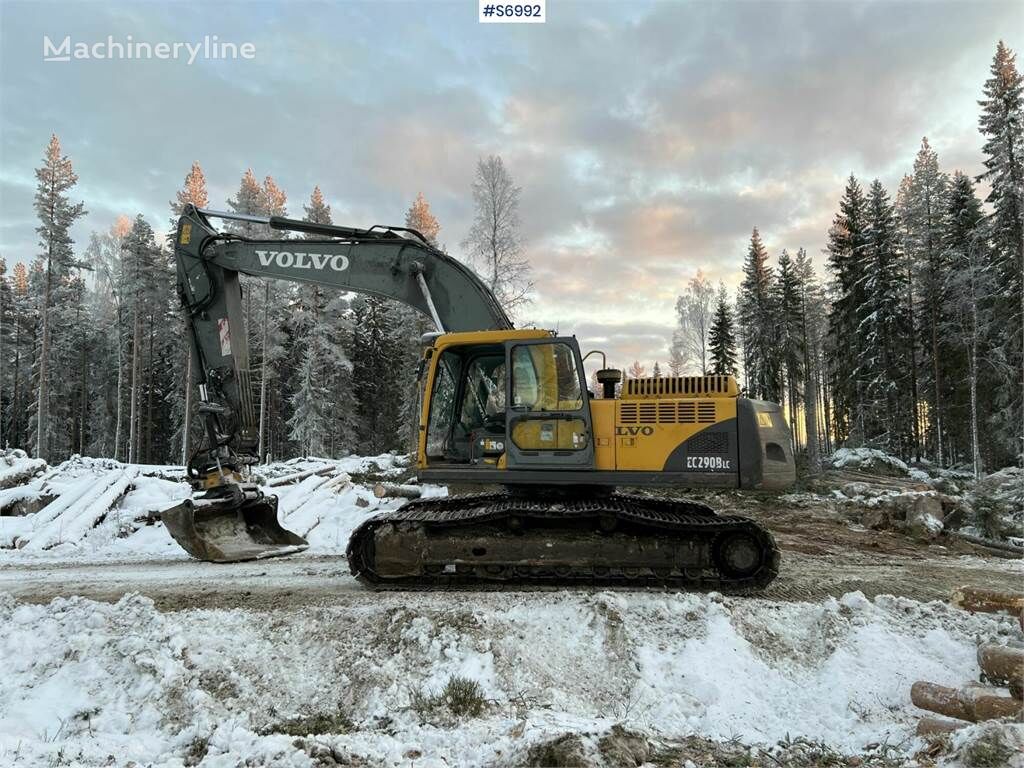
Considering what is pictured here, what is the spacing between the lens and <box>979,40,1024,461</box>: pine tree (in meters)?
22.0

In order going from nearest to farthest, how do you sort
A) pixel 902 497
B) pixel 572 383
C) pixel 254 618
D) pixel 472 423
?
pixel 254 618 < pixel 572 383 < pixel 472 423 < pixel 902 497

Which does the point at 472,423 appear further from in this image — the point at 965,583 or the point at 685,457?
the point at 965,583

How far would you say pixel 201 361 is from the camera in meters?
8.09

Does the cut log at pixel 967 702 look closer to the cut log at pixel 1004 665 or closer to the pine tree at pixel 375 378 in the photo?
the cut log at pixel 1004 665

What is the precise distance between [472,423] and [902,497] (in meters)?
9.17

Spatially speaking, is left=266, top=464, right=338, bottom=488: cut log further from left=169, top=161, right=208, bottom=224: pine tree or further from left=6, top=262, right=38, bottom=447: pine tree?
left=6, top=262, right=38, bottom=447: pine tree

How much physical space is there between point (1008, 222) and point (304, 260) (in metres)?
26.0

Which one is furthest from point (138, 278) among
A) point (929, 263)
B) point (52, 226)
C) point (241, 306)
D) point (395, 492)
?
point (929, 263)

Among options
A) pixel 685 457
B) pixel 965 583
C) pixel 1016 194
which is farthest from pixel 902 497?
pixel 1016 194

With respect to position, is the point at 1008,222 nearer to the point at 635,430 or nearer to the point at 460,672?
the point at 635,430

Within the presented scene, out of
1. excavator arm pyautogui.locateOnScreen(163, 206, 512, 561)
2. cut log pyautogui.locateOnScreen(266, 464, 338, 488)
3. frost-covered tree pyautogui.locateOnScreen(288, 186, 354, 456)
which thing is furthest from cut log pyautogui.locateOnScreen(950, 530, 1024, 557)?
frost-covered tree pyautogui.locateOnScreen(288, 186, 354, 456)

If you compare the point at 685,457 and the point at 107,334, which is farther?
the point at 107,334

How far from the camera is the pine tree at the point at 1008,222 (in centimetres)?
2199

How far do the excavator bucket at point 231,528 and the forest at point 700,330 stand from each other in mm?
14001
